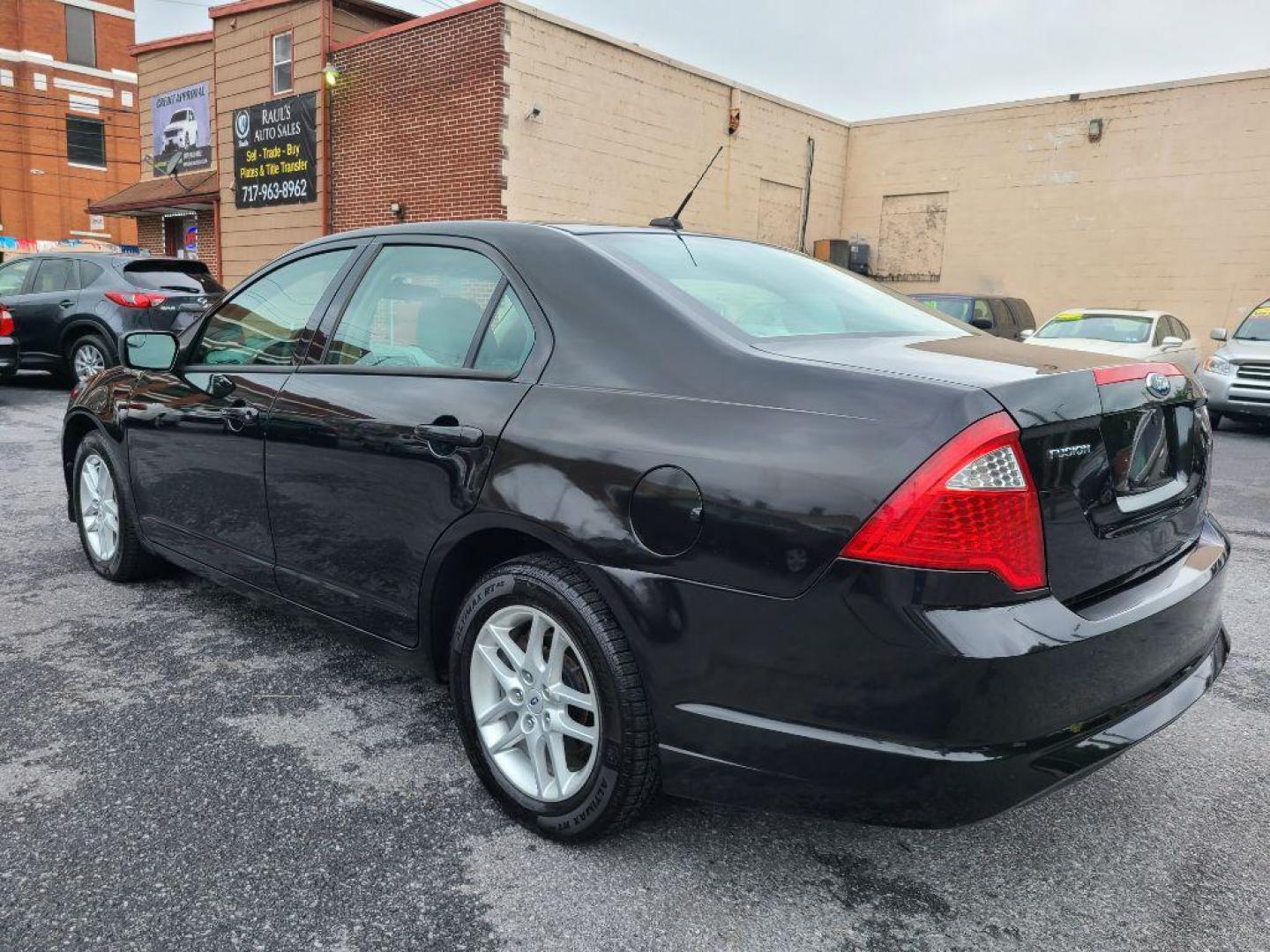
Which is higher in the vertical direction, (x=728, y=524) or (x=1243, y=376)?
(x=728, y=524)

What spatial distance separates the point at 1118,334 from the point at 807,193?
947cm

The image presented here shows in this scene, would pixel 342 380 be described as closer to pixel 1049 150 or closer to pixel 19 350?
pixel 19 350

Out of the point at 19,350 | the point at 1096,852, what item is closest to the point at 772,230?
the point at 19,350

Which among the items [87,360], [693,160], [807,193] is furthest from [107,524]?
[807,193]

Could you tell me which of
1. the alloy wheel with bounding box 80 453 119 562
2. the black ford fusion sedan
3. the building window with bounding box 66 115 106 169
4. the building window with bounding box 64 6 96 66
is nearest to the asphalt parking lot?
the black ford fusion sedan

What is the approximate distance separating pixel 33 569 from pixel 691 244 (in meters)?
3.68

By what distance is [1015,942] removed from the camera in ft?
6.64

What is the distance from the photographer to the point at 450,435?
251 cm

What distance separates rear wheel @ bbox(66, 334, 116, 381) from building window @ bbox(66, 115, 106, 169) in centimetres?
3533

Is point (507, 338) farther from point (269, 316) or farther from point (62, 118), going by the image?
point (62, 118)

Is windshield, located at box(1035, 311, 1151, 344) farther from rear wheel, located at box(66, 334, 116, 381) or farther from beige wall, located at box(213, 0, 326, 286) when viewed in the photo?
beige wall, located at box(213, 0, 326, 286)

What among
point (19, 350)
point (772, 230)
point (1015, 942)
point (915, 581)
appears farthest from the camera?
point (772, 230)

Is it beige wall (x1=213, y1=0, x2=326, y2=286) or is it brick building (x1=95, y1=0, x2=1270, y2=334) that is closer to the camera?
brick building (x1=95, y1=0, x2=1270, y2=334)

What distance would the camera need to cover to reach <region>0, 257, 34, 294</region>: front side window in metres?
11.7
